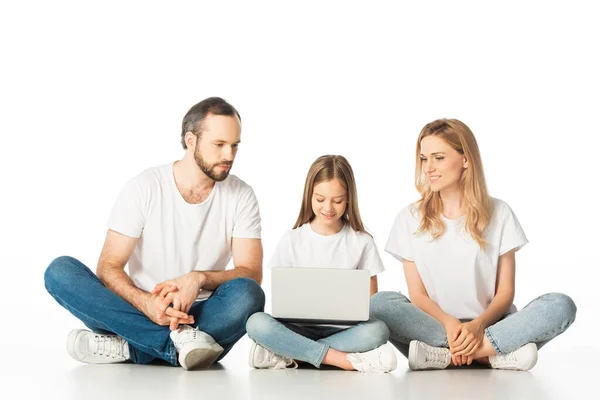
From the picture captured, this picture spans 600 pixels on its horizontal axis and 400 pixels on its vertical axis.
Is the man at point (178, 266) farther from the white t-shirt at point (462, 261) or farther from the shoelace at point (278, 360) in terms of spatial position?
the white t-shirt at point (462, 261)

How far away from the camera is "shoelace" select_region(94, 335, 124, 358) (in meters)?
3.85

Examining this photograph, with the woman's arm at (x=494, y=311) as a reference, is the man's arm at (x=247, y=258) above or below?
above

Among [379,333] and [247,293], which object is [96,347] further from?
[379,333]

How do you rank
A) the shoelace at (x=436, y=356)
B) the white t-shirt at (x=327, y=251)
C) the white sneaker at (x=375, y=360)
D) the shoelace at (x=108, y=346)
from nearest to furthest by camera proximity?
the white sneaker at (x=375, y=360) < the shoelace at (x=436, y=356) < the shoelace at (x=108, y=346) < the white t-shirt at (x=327, y=251)

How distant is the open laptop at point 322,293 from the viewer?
354 cm

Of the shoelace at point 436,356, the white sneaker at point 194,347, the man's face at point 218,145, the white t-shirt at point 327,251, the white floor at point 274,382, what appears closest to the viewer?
the white floor at point 274,382

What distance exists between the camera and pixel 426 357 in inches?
147

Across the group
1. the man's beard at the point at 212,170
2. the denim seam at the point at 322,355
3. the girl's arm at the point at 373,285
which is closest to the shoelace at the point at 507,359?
the girl's arm at the point at 373,285

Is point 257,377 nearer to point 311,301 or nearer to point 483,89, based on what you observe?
point 311,301

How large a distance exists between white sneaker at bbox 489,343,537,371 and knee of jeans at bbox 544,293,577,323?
17 cm

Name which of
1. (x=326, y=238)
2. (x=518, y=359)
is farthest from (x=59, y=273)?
(x=518, y=359)

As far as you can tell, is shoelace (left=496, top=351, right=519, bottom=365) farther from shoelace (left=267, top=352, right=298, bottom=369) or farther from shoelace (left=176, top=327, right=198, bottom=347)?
shoelace (left=176, top=327, right=198, bottom=347)

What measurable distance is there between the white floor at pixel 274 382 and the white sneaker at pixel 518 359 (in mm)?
58

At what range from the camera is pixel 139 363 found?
153 inches
